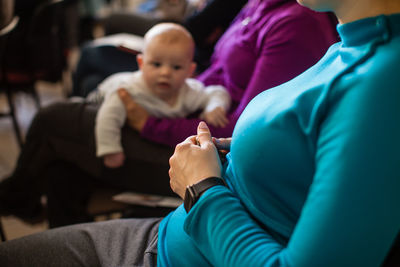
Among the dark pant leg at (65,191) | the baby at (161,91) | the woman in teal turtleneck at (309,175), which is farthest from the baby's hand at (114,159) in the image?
the woman in teal turtleneck at (309,175)

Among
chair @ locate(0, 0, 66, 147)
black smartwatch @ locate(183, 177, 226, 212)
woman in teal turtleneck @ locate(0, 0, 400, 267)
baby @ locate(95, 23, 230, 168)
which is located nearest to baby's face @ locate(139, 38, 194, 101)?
baby @ locate(95, 23, 230, 168)

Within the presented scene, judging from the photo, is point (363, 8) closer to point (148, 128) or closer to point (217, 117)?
point (217, 117)

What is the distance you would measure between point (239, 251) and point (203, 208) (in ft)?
0.31

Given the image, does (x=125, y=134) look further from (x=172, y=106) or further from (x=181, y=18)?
→ (x=181, y=18)

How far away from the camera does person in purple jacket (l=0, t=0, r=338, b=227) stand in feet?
3.37

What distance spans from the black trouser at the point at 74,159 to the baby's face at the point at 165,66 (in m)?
0.18

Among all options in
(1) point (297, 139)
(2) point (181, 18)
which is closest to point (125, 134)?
(1) point (297, 139)

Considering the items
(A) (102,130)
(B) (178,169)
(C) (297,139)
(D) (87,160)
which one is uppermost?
(C) (297,139)

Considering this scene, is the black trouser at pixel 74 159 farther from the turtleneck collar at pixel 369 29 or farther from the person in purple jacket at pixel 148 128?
the turtleneck collar at pixel 369 29

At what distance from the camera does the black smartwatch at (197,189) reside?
26.0 inches

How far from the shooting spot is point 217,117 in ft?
3.77

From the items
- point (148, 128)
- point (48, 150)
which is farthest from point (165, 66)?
point (48, 150)

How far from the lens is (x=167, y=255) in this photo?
747mm

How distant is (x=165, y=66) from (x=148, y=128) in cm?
23
